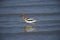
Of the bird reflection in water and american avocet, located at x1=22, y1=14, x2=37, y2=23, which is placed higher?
american avocet, located at x1=22, y1=14, x2=37, y2=23

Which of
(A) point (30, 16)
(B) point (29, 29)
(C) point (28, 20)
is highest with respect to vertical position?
(A) point (30, 16)

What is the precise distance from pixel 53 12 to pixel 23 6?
0.47 m

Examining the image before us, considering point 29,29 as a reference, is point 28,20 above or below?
above

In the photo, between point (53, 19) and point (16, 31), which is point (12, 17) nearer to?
point (16, 31)

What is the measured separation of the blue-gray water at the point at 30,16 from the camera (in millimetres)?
3621

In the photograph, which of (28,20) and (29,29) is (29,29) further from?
(28,20)

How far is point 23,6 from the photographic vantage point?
12.8ft

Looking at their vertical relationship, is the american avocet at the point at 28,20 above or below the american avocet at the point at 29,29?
above

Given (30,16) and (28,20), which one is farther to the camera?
(30,16)

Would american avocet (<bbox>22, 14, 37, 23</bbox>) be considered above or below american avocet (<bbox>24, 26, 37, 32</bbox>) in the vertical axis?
above

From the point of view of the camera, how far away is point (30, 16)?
12.5 ft

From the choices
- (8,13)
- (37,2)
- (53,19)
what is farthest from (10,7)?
(53,19)

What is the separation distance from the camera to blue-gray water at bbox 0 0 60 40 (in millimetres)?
3621

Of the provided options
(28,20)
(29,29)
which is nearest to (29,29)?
(29,29)
